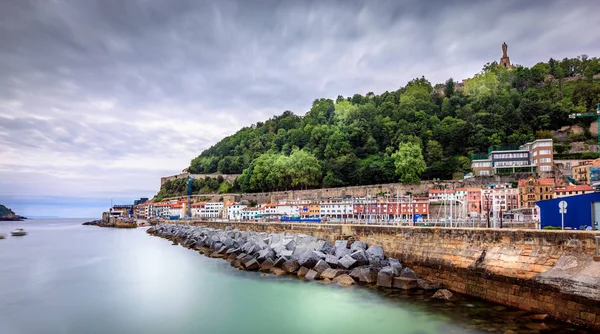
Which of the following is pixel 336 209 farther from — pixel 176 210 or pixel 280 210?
pixel 176 210

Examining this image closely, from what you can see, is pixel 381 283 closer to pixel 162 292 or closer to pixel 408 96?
pixel 162 292

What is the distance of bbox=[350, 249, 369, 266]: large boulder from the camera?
13.3 meters

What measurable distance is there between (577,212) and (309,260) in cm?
860

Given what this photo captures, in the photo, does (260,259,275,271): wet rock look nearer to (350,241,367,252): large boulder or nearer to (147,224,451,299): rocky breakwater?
(147,224,451,299): rocky breakwater

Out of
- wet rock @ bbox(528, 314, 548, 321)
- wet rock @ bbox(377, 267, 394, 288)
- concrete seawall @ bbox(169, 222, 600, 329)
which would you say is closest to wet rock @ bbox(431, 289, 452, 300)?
concrete seawall @ bbox(169, 222, 600, 329)

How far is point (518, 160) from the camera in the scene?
4569cm

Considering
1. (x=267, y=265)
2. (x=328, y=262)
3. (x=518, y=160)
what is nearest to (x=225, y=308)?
(x=328, y=262)

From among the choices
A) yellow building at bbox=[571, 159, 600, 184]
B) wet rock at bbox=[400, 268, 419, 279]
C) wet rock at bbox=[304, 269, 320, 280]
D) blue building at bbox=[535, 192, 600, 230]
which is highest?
yellow building at bbox=[571, 159, 600, 184]

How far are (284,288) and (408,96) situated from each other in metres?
66.6

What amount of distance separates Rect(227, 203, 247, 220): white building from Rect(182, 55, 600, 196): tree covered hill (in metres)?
6.25

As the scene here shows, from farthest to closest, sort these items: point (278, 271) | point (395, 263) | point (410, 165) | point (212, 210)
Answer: point (212, 210)
point (410, 165)
point (278, 271)
point (395, 263)

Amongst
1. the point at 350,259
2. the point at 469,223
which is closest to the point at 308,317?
the point at 350,259

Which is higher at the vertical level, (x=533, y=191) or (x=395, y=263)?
(x=533, y=191)

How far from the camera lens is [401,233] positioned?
44.2 ft
